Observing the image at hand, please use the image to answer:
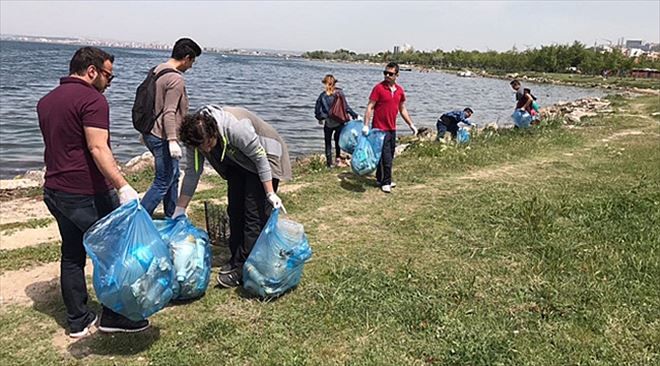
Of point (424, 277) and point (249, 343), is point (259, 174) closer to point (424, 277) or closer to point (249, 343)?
point (249, 343)

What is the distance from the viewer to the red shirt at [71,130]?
296cm

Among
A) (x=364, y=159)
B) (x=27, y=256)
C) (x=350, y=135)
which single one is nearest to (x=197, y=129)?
(x=27, y=256)

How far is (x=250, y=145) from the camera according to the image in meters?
3.49

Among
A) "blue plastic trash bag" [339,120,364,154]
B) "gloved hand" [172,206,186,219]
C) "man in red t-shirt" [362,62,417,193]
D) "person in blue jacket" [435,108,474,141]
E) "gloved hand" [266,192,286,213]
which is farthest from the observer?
"person in blue jacket" [435,108,474,141]

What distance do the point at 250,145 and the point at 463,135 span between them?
27.1ft

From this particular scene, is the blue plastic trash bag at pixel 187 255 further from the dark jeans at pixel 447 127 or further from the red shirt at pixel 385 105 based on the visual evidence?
the dark jeans at pixel 447 127

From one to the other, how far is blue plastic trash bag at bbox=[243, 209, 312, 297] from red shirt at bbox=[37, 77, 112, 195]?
111 cm

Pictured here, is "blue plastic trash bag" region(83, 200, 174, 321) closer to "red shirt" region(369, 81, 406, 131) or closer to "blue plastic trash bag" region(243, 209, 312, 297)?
"blue plastic trash bag" region(243, 209, 312, 297)

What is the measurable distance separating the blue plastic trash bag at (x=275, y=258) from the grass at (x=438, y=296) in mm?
129

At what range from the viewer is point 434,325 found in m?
3.44

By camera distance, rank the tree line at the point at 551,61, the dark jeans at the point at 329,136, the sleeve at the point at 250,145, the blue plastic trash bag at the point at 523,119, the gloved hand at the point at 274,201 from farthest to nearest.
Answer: the tree line at the point at 551,61
the blue plastic trash bag at the point at 523,119
the dark jeans at the point at 329,136
the gloved hand at the point at 274,201
the sleeve at the point at 250,145

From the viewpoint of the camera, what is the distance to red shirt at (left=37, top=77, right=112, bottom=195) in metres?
2.96

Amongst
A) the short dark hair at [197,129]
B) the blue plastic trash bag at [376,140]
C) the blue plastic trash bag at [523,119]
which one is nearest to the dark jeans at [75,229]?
the short dark hair at [197,129]

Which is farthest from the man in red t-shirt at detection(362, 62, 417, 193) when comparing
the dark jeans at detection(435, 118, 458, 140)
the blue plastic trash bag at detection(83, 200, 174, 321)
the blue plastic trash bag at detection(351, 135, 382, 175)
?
the dark jeans at detection(435, 118, 458, 140)
